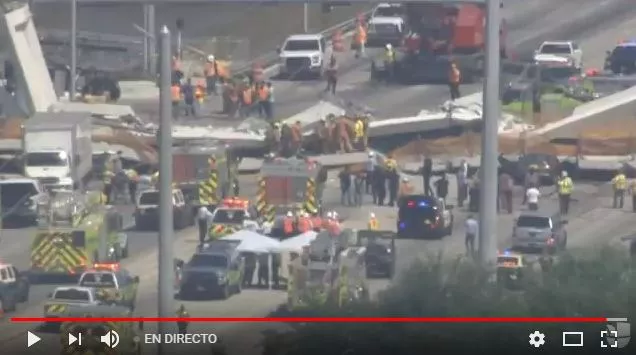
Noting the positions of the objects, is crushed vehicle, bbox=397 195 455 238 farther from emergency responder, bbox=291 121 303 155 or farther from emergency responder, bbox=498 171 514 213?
emergency responder, bbox=291 121 303 155

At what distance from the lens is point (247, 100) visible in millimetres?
53969

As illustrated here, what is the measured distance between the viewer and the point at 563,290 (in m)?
17.8

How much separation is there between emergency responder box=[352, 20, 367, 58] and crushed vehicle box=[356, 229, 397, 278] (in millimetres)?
27970

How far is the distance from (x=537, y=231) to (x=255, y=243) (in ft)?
19.7

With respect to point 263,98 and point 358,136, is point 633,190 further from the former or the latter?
point 263,98

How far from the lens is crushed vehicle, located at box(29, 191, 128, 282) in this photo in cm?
3603

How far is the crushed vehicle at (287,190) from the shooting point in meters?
42.5

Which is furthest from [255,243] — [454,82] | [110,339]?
[454,82]

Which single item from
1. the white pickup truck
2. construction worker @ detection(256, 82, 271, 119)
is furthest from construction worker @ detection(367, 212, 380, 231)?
the white pickup truck

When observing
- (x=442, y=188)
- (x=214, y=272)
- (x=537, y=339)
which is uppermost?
(x=537, y=339)

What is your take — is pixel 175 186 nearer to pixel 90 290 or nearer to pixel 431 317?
pixel 90 290

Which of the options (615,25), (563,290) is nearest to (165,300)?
(563,290)

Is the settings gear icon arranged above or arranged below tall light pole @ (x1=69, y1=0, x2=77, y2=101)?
below

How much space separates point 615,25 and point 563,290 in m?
51.9
